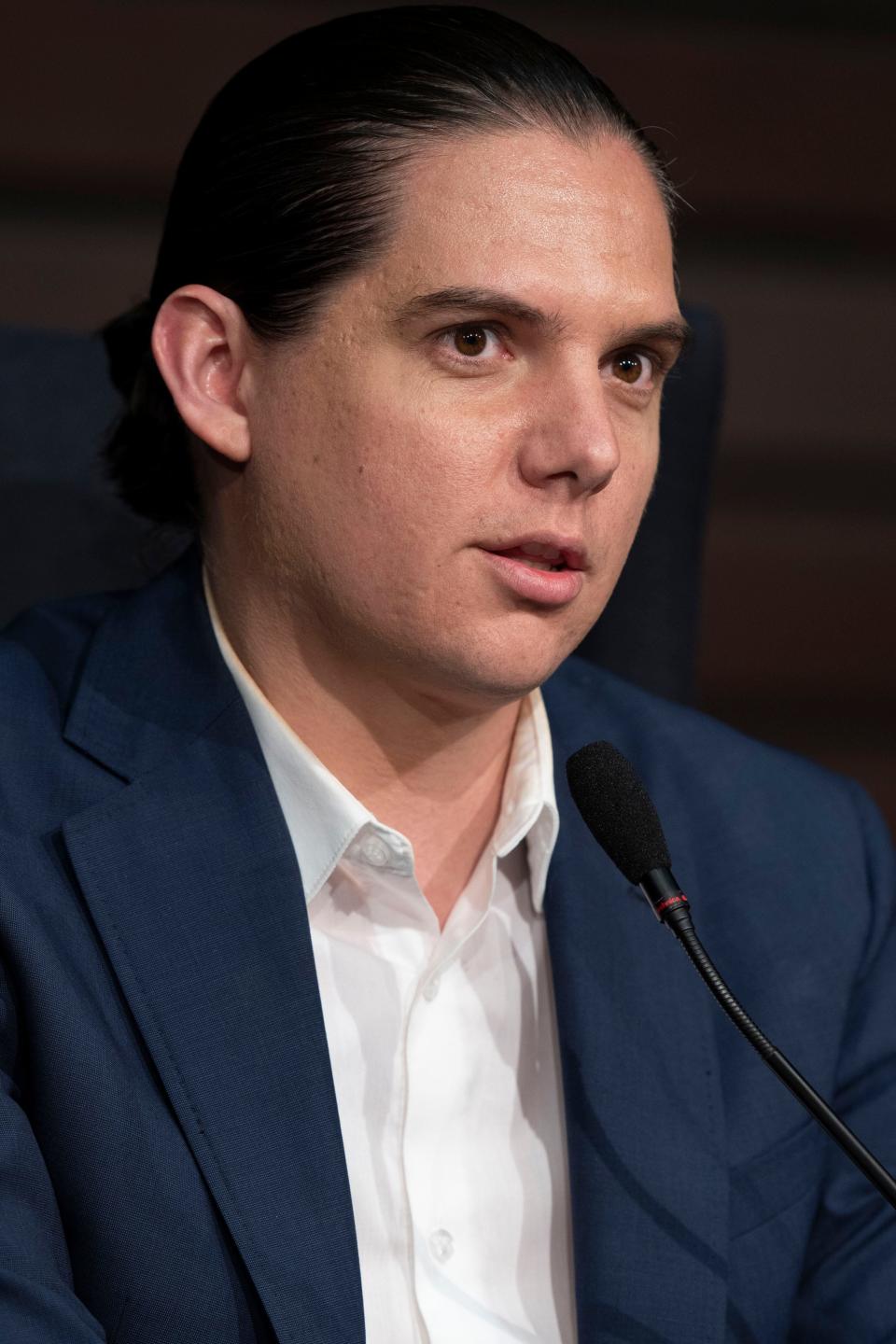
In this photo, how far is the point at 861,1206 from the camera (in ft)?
4.74

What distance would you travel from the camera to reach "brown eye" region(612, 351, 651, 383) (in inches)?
53.7

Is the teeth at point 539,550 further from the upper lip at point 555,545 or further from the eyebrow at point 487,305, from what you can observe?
the eyebrow at point 487,305

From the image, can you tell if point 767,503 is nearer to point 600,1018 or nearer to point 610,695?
point 610,695

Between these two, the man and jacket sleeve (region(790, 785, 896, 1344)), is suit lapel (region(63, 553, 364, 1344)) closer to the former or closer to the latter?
the man

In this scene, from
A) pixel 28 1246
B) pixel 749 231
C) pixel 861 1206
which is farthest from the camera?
pixel 749 231

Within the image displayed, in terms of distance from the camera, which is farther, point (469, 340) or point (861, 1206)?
point (861, 1206)

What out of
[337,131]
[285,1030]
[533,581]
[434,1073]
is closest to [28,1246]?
[285,1030]

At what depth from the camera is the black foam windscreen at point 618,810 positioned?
3.87ft

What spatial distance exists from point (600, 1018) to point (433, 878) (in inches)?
7.3

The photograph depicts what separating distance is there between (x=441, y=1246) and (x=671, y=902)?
35cm

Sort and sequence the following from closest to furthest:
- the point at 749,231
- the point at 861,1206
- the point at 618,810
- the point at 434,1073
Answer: the point at 618,810, the point at 434,1073, the point at 861,1206, the point at 749,231

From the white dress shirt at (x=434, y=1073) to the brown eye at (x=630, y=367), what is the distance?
0.36 meters

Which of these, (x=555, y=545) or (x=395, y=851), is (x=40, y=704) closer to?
(x=395, y=851)

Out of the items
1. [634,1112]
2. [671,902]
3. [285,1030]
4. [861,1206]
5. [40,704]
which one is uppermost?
[40,704]
